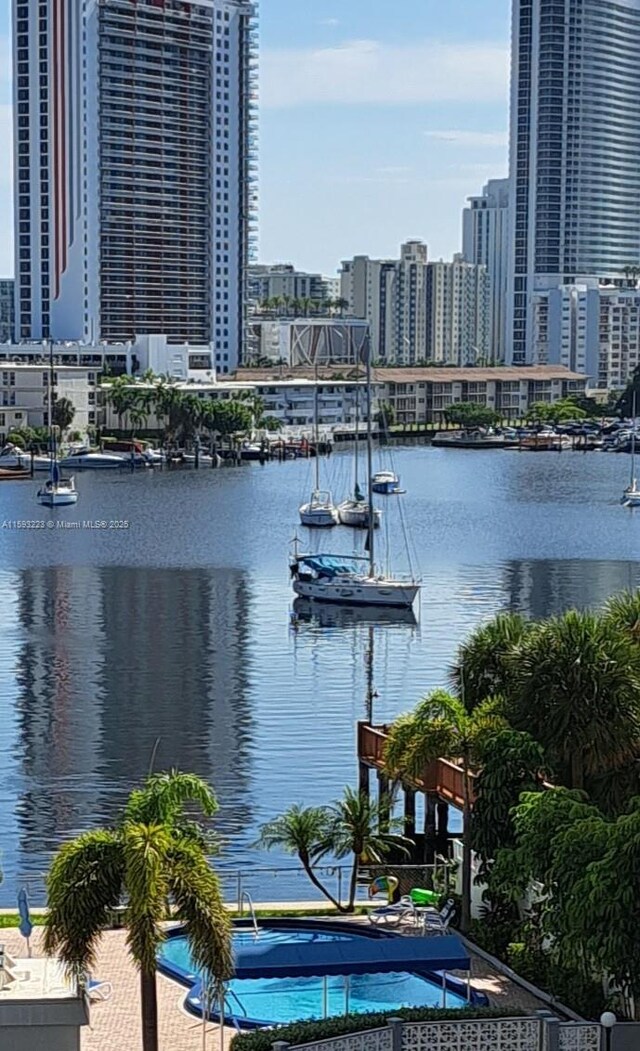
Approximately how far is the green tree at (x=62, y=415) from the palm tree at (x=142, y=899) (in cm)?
10076

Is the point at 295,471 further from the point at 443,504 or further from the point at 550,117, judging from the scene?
the point at 550,117

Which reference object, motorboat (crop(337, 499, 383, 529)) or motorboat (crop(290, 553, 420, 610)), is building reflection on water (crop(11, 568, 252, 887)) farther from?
motorboat (crop(337, 499, 383, 529))

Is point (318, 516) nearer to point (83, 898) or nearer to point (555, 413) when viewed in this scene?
point (83, 898)

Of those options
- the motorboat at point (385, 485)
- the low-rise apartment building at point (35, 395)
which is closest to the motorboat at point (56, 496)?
the motorboat at point (385, 485)

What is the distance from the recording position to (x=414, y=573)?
60.7 m

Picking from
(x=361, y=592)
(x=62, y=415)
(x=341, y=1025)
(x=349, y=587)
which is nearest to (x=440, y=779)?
(x=341, y=1025)

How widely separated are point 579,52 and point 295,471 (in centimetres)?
9283

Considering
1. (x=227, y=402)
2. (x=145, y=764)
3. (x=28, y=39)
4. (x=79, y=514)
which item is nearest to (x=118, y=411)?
(x=227, y=402)

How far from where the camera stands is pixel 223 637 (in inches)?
1842

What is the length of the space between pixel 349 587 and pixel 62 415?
6411 cm

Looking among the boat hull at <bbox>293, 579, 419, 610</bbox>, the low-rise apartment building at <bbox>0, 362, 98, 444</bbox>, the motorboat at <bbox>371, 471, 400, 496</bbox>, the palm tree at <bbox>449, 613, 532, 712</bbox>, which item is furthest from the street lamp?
the low-rise apartment building at <bbox>0, 362, 98, 444</bbox>

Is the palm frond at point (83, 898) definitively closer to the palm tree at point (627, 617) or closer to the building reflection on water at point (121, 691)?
the palm tree at point (627, 617)

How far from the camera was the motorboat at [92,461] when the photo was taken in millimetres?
108062

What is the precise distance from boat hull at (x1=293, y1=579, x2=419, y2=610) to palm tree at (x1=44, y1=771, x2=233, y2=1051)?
36904 mm
